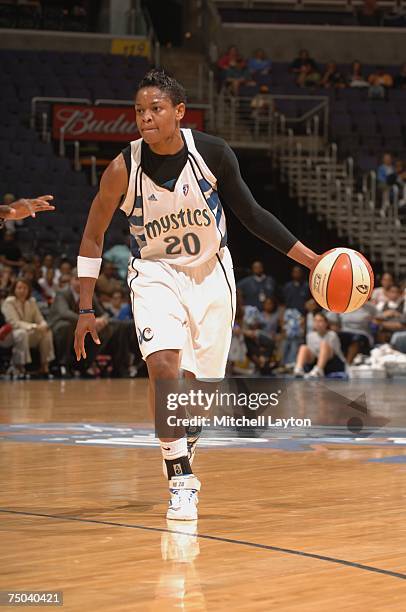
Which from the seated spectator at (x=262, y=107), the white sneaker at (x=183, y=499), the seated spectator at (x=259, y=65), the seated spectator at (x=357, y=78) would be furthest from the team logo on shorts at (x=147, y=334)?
the seated spectator at (x=357, y=78)

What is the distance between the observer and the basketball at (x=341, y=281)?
5.25m

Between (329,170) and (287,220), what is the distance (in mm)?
1197

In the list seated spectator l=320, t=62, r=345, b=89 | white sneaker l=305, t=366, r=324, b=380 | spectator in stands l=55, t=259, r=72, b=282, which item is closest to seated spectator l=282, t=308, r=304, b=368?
white sneaker l=305, t=366, r=324, b=380

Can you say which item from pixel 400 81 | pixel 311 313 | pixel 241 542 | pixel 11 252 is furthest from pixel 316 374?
pixel 400 81

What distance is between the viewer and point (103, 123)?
68.9ft

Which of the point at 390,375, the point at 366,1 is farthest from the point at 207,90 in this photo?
the point at 390,375

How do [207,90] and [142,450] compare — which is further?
[207,90]

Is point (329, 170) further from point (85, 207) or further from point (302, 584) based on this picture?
point (302, 584)

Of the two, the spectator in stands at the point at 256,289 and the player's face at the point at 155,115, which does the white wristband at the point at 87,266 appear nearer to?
the player's face at the point at 155,115

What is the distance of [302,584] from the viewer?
11.7 ft

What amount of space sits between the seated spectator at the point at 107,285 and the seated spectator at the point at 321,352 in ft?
→ 9.26

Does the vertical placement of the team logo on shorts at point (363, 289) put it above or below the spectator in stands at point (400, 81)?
below

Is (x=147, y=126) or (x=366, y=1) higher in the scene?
(x=366, y=1)

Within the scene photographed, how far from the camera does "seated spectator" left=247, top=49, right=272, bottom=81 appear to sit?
24.4 meters
